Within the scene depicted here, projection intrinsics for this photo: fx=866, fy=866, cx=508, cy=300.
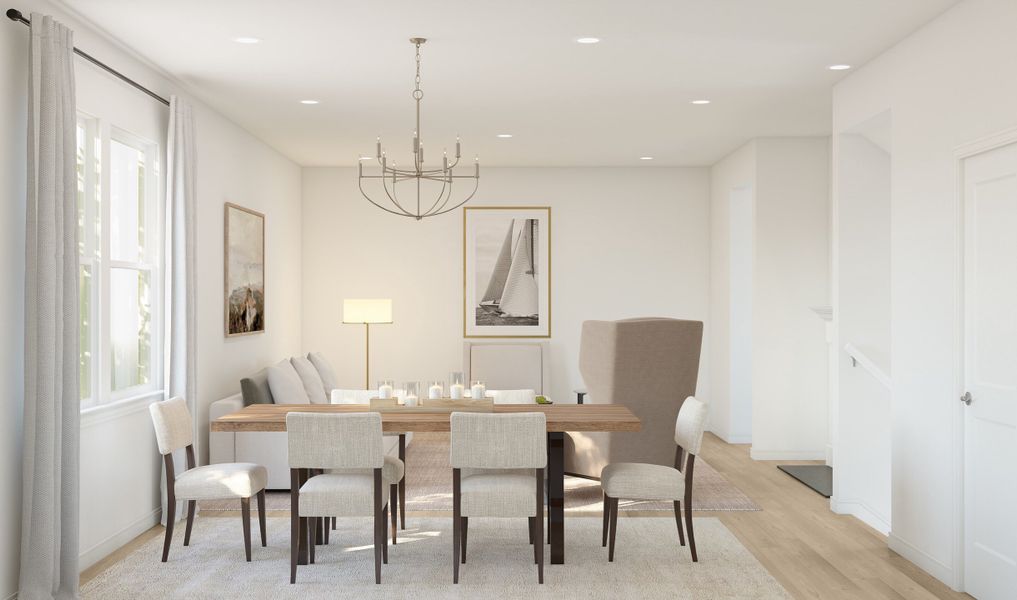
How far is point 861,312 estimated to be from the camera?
216 inches

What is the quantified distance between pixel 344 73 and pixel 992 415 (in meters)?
3.95

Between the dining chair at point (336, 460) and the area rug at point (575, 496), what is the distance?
151 cm

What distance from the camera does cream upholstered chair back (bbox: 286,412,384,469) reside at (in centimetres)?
409

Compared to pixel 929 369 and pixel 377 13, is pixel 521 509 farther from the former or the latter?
pixel 377 13

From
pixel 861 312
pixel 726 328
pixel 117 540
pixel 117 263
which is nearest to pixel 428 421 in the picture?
pixel 117 540

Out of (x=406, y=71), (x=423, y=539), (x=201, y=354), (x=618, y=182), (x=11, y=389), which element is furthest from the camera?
(x=618, y=182)

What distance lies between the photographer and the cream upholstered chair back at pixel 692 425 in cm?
445

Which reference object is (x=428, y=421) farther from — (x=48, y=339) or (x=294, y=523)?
(x=48, y=339)

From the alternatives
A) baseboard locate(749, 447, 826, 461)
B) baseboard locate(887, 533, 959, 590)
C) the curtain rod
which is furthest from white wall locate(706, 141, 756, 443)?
the curtain rod

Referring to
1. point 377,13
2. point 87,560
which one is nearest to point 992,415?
point 377,13

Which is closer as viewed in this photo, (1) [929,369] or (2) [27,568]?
(2) [27,568]

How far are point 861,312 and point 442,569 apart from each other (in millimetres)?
3075

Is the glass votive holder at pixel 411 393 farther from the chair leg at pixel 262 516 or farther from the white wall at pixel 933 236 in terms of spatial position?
the white wall at pixel 933 236

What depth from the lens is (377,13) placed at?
4160 millimetres
